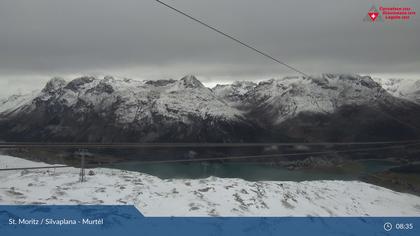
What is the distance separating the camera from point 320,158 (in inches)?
6368

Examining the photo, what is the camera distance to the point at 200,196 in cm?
1905

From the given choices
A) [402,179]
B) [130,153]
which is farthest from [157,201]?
[130,153]

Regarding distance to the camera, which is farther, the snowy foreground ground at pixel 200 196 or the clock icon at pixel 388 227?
the snowy foreground ground at pixel 200 196

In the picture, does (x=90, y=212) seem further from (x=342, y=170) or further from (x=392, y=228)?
(x=342, y=170)

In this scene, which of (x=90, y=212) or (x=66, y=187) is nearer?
(x=90, y=212)

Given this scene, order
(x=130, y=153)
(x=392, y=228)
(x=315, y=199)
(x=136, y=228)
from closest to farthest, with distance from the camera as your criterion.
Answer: (x=136, y=228)
(x=392, y=228)
(x=315, y=199)
(x=130, y=153)

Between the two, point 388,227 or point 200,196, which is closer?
point 388,227

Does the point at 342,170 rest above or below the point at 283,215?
below

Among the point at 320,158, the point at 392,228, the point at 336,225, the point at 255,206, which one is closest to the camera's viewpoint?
the point at 392,228

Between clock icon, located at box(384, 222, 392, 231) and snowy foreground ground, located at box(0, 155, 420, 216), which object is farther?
snowy foreground ground, located at box(0, 155, 420, 216)

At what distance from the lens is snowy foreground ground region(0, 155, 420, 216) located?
54.3 ft

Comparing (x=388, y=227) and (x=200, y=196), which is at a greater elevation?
(x=388, y=227)

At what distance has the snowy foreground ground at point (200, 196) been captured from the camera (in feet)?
54.3

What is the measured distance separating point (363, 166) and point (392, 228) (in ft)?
454
